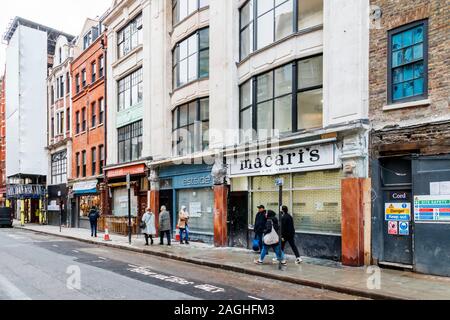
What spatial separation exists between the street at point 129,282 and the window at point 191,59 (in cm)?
906

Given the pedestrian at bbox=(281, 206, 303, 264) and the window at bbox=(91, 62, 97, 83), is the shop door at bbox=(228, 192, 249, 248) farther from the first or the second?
the window at bbox=(91, 62, 97, 83)

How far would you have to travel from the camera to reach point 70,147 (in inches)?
1387

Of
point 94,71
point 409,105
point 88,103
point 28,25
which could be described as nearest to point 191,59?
point 409,105

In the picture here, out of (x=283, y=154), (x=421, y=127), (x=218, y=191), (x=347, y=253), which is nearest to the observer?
(x=421, y=127)

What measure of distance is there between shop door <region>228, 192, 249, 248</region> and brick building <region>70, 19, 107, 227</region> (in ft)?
44.6

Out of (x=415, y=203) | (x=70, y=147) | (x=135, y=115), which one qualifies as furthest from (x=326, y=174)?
(x=70, y=147)

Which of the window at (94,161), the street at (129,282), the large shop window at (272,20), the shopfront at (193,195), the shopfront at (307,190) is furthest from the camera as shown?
the window at (94,161)

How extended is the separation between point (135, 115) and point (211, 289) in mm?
17362

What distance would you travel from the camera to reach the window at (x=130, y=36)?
25156 mm

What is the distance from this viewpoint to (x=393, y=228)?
1146 centimetres

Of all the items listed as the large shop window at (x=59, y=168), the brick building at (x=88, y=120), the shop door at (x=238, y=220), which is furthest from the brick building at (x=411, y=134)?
the large shop window at (x=59, y=168)

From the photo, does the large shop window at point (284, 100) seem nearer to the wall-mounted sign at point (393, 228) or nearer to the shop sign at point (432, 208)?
the wall-mounted sign at point (393, 228)

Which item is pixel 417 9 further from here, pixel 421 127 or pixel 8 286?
pixel 8 286

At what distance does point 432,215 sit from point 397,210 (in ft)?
3.37
